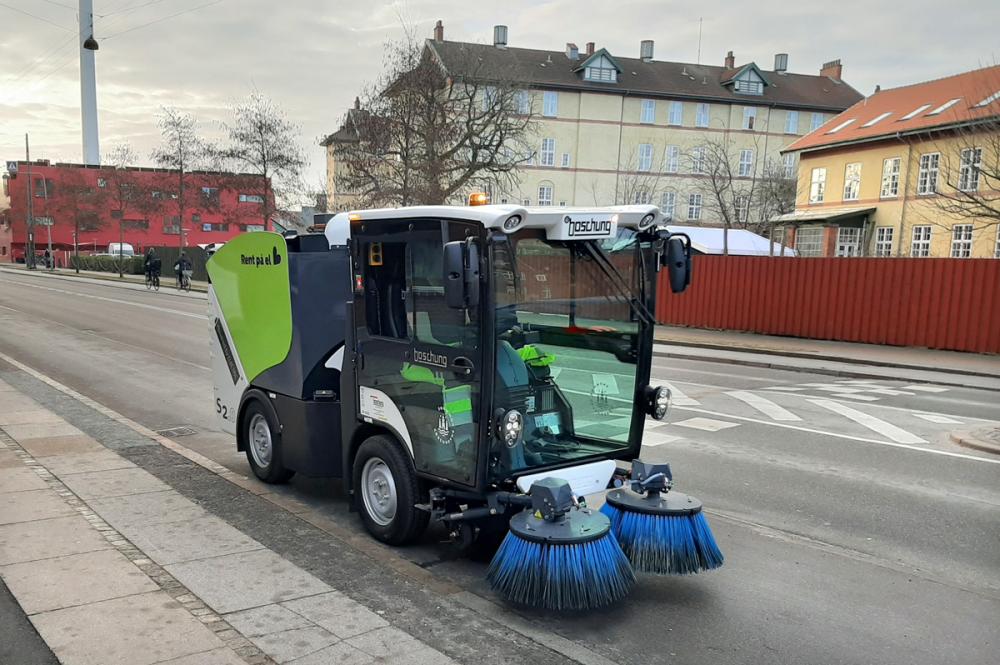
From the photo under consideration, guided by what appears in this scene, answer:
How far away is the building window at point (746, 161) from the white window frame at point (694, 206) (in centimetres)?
504

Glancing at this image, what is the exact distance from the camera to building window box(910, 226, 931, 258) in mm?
37312

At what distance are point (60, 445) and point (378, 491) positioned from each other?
171 inches

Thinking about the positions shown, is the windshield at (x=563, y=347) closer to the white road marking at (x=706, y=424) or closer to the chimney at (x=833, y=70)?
the white road marking at (x=706, y=424)

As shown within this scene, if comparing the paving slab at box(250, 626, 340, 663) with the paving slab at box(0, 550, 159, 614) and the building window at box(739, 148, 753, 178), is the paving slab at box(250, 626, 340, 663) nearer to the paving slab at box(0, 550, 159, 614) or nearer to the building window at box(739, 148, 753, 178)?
the paving slab at box(0, 550, 159, 614)

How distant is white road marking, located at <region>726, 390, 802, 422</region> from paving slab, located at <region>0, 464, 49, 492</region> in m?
8.75

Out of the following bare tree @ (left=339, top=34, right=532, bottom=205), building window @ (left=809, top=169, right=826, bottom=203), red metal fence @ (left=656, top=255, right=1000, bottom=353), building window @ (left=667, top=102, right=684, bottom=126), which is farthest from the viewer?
building window @ (left=667, top=102, right=684, bottom=126)

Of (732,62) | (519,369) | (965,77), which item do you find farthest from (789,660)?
(732,62)

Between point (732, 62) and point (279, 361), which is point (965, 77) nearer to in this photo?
point (732, 62)

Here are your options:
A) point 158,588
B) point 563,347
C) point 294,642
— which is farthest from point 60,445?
point 563,347

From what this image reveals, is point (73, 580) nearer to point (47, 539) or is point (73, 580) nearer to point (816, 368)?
point (47, 539)

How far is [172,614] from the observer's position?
4215 millimetres

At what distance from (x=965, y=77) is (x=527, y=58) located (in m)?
37.6

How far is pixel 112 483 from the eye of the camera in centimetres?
663

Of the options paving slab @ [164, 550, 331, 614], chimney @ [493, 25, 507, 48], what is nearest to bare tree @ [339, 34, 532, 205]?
paving slab @ [164, 550, 331, 614]
